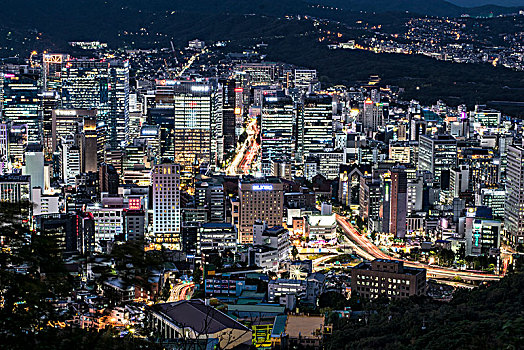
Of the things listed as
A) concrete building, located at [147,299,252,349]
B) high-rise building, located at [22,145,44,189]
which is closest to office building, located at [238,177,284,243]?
high-rise building, located at [22,145,44,189]

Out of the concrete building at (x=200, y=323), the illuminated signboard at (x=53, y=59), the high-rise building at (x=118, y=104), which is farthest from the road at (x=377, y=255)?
the illuminated signboard at (x=53, y=59)

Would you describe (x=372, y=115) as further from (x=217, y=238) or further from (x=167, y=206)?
(x=217, y=238)

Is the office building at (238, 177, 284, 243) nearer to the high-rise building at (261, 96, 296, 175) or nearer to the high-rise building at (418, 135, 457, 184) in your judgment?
the high-rise building at (418, 135, 457, 184)

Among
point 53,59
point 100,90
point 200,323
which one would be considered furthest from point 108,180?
point 53,59

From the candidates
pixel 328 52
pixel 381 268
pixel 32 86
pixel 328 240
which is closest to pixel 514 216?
pixel 328 240

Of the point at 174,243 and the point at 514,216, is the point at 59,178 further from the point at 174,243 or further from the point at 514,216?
the point at 514,216

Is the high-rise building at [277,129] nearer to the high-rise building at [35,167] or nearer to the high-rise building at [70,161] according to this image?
the high-rise building at [70,161]
